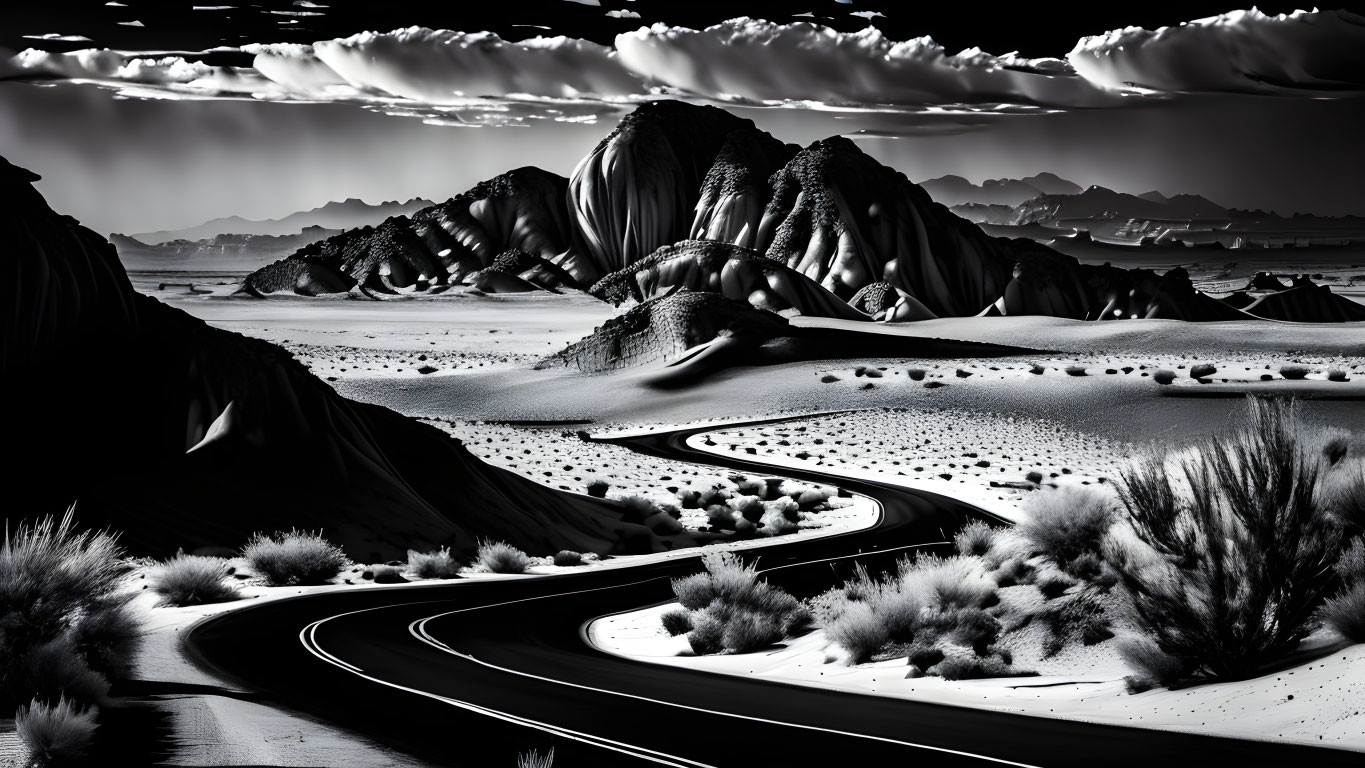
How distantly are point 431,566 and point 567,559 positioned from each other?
513 cm

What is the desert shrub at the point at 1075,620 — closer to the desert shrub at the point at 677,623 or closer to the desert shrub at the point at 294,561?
the desert shrub at the point at 677,623

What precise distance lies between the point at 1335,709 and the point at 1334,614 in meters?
1.74

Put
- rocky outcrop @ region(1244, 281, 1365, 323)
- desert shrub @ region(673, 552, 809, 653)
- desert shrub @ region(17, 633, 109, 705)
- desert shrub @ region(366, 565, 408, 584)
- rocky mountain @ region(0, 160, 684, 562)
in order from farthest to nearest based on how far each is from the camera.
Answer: rocky outcrop @ region(1244, 281, 1365, 323)
desert shrub @ region(366, 565, 408, 584)
rocky mountain @ region(0, 160, 684, 562)
desert shrub @ region(673, 552, 809, 653)
desert shrub @ region(17, 633, 109, 705)

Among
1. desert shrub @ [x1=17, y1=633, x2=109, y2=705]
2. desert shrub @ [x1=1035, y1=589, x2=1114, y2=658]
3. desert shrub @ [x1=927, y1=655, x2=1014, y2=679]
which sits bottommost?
desert shrub @ [x1=927, y1=655, x2=1014, y2=679]

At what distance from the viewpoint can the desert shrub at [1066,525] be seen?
17.5m

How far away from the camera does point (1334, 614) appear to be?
1267 centimetres

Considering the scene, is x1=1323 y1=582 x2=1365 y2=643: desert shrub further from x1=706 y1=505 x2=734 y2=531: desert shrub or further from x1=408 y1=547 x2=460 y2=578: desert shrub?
x1=706 y1=505 x2=734 y2=531: desert shrub

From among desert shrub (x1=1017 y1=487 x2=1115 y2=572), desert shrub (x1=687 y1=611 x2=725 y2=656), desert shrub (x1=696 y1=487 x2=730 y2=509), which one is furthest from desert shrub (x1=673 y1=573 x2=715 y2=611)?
desert shrub (x1=696 y1=487 x2=730 y2=509)

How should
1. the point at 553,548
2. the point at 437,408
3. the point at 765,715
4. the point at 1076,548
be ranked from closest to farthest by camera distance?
the point at 765,715
the point at 1076,548
the point at 553,548
the point at 437,408

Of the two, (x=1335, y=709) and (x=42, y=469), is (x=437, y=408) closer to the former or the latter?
(x=42, y=469)

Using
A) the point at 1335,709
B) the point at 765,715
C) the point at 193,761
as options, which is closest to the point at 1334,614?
the point at 1335,709

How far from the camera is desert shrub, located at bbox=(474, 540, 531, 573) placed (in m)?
30.8

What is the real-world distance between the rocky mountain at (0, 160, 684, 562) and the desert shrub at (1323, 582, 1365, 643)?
73.9ft

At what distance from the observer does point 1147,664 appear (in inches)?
527
